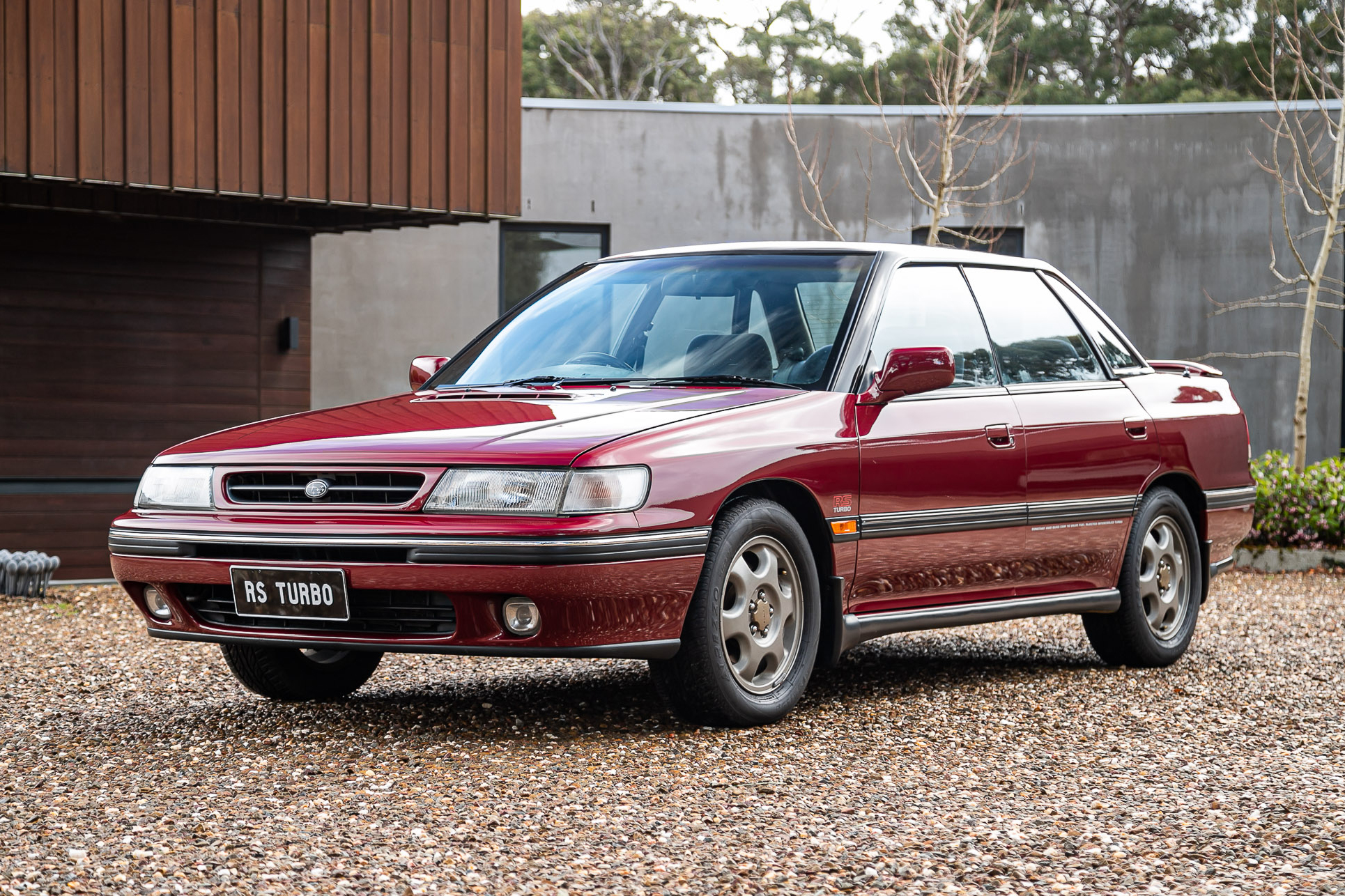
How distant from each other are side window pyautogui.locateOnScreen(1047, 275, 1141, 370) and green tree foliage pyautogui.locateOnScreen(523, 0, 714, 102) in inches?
1374

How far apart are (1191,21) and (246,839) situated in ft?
123

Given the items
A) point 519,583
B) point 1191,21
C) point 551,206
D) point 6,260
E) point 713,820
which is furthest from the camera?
point 1191,21

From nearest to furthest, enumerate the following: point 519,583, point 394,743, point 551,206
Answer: point 519,583
point 394,743
point 551,206

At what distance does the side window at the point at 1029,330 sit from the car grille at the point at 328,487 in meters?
2.63

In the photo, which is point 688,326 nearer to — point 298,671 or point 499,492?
point 499,492

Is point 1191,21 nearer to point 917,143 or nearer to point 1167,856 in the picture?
point 917,143

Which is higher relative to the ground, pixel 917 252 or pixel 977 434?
pixel 917 252

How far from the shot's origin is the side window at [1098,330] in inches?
288

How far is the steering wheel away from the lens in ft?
20.0

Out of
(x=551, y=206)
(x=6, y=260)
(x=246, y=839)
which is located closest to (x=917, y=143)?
(x=551, y=206)

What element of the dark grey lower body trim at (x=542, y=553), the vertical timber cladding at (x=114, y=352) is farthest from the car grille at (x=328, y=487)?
the vertical timber cladding at (x=114, y=352)

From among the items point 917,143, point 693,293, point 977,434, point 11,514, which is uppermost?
point 917,143

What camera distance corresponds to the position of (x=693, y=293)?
6.30 meters

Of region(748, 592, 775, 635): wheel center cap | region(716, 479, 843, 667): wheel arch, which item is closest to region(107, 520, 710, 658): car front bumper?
region(748, 592, 775, 635): wheel center cap
